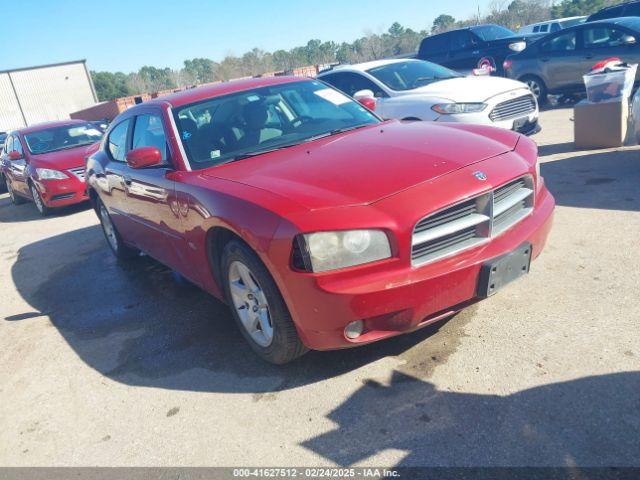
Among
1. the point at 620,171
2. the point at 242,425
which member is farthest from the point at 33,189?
the point at 620,171

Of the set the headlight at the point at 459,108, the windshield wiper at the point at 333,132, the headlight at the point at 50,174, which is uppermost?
the windshield wiper at the point at 333,132

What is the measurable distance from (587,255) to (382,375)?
2.08 meters

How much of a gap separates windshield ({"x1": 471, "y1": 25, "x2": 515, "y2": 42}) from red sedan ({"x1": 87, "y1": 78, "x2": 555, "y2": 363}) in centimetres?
1182

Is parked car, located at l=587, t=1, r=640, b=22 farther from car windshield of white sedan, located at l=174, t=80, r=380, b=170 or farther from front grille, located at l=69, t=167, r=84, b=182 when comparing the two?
front grille, located at l=69, t=167, r=84, b=182

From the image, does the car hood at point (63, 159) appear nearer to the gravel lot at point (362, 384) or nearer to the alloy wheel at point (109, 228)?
the alloy wheel at point (109, 228)

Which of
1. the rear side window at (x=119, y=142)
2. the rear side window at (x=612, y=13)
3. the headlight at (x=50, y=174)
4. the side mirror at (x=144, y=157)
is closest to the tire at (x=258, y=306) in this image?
the side mirror at (x=144, y=157)

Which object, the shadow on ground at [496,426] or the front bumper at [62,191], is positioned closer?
the shadow on ground at [496,426]

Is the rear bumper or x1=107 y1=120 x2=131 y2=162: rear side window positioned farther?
x1=107 y1=120 x2=131 y2=162: rear side window

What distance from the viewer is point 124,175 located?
478 cm

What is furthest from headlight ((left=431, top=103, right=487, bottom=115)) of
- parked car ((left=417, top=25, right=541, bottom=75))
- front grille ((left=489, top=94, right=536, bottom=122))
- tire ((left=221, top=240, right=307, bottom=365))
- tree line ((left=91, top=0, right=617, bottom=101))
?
tree line ((left=91, top=0, right=617, bottom=101))

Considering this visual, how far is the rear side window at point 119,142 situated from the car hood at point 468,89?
168 inches

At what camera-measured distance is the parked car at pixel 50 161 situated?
9.36 metres

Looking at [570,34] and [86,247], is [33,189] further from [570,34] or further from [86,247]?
[570,34]

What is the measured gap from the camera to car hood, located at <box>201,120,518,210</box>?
2883mm
